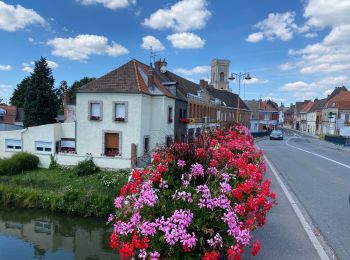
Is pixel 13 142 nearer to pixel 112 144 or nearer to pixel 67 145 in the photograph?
pixel 67 145

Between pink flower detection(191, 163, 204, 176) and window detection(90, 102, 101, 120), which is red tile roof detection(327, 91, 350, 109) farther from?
pink flower detection(191, 163, 204, 176)

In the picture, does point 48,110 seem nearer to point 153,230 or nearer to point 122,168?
point 122,168

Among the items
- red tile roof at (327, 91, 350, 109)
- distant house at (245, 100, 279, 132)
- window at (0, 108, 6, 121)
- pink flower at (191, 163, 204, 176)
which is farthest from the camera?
distant house at (245, 100, 279, 132)

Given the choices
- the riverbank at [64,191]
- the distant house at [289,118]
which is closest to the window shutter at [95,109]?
the riverbank at [64,191]

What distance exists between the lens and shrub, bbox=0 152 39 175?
2620 cm

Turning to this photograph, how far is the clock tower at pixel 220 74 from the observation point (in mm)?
79312

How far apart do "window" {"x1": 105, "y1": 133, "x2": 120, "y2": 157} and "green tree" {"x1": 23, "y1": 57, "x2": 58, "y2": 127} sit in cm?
1750

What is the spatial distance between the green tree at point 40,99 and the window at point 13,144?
434 inches

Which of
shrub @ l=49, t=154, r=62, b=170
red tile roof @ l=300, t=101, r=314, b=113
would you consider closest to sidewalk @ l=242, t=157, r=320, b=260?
→ shrub @ l=49, t=154, r=62, b=170

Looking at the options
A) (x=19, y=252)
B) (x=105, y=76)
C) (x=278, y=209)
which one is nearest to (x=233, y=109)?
(x=105, y=76)

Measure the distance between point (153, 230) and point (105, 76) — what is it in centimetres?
2527

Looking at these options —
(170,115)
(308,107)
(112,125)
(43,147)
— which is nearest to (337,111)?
(308,107)

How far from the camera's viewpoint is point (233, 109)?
56.0 meters

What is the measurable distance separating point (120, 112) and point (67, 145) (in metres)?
6.24
